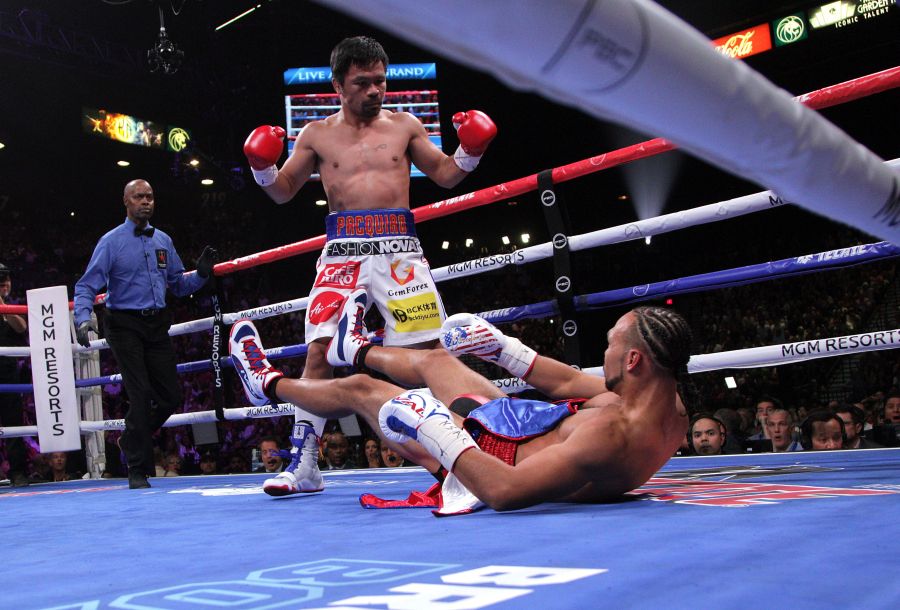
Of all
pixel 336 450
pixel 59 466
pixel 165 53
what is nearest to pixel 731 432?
pixel 336 450

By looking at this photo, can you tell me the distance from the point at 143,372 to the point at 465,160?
5.73 ft

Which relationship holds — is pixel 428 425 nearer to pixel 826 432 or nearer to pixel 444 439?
pixel 444 439

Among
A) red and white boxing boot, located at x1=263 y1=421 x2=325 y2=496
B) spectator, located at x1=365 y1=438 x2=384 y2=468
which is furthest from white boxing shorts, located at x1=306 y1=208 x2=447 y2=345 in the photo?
spectator, located at x1=365 y1=438 x2=384 y2=468

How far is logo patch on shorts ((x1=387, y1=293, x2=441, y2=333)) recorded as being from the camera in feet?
7.61

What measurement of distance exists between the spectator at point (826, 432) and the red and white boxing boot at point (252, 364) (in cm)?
234

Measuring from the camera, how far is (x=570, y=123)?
479 inches

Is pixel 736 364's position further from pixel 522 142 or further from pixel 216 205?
pixel 216 205

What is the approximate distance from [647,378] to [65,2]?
10162 mm

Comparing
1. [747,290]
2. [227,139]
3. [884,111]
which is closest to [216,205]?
[227,139]

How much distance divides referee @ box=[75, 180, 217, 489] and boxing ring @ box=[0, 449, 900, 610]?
150 cm

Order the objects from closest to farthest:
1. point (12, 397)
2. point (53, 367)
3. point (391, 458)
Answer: point (53, 367) < point (12, 397) < point (391, 458)

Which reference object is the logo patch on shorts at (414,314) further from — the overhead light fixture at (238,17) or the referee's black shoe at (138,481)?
the overhead light fixture at (238,17)

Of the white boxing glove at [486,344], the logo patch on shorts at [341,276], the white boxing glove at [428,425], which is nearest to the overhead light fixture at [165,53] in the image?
the logo patch on shorts at [341,276]

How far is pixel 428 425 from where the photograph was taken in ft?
4.57
